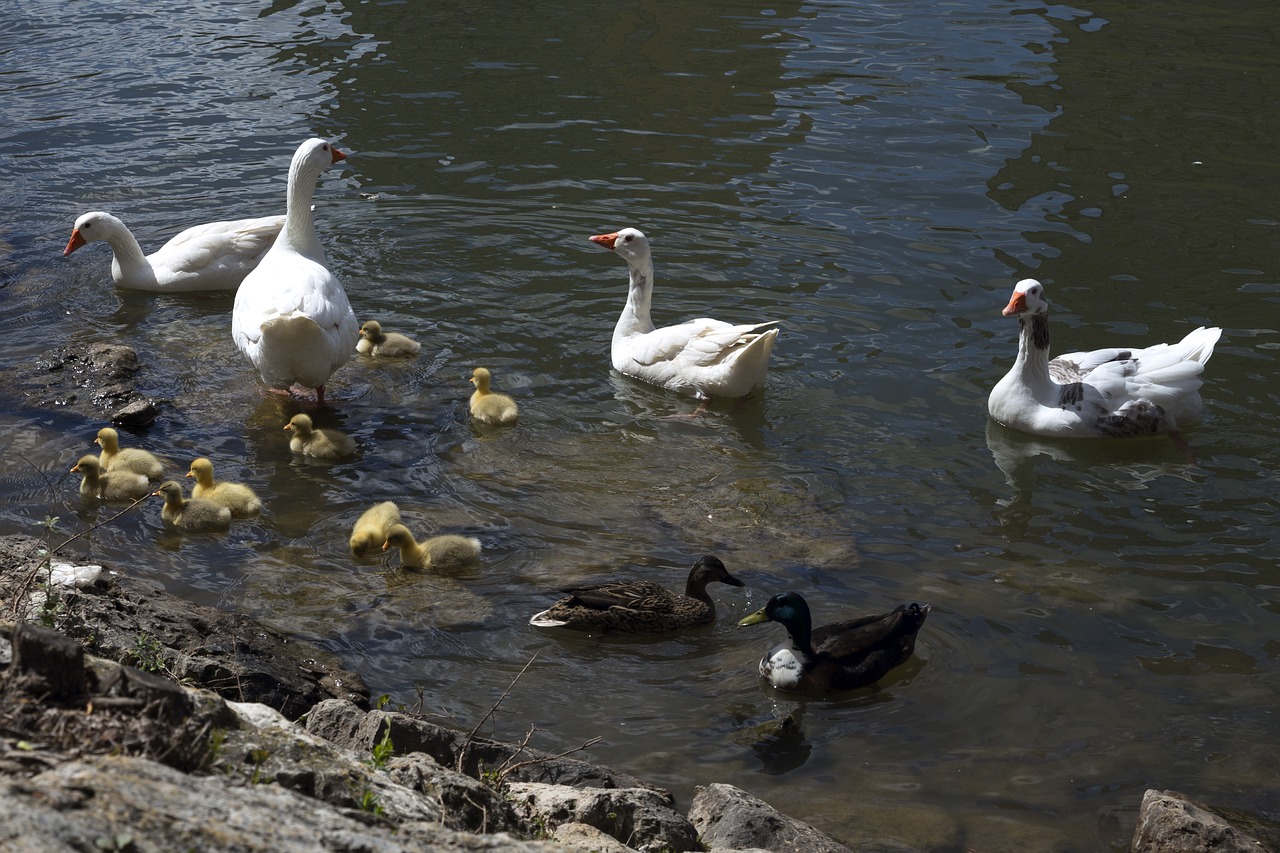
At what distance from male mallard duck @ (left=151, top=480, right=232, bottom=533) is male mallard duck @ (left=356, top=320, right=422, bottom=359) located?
265 cm

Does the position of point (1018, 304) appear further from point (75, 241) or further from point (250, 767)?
point (75, 241)

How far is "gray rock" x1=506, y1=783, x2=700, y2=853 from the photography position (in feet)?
14.7

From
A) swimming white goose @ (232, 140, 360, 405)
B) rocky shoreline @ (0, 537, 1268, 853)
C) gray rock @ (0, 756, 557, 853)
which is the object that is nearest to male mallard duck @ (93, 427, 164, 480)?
swimming white goose @ (232, 140, 360, 405)

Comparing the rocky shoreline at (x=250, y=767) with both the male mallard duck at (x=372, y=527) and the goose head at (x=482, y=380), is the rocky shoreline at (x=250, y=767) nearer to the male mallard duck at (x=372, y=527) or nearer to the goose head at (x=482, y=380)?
the male mallard duck at (x=372, y=527)

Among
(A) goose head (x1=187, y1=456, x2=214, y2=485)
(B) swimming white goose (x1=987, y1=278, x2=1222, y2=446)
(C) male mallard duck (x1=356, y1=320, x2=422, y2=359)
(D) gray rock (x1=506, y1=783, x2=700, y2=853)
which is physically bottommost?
(B) swimming white goose (x1=987, y1=278, x2=1222, y2=446)

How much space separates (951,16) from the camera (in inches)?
701

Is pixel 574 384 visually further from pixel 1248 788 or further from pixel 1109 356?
pixel 1248 788

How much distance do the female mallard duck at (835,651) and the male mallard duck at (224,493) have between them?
138 inches

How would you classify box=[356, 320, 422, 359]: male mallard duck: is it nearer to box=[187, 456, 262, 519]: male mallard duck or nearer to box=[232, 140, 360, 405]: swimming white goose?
box=[232, 140, 360, 405]: swimming white goose

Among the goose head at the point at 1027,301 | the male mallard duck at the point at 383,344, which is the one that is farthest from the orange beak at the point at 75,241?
the goose head at the point at 1027,301

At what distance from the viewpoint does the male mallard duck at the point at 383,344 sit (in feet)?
32.1

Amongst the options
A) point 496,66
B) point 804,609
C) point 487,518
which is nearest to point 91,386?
point 487,518

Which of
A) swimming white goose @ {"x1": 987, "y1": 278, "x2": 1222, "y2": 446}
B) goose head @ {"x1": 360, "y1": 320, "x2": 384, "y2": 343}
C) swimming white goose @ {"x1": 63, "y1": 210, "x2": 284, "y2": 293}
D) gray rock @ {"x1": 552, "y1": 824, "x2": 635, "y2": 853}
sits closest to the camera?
gray rock @ {"x1": 552, "y1": 824, "x2": 635, "y2": 853}

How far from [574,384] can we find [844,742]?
464 cm
